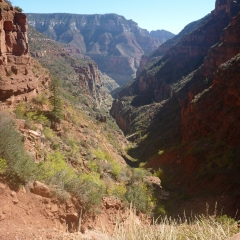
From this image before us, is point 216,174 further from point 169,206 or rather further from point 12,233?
point 12,233

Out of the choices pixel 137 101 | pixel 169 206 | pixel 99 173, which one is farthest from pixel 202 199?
pixel 137 101

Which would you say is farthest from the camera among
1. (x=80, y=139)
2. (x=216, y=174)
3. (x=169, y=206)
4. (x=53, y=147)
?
(x=80, y=139)

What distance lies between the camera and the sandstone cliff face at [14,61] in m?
18.0

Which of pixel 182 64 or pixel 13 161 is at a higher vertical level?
pixel 182 64

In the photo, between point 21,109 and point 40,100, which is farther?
point 40,100

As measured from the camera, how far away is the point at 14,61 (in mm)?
20016

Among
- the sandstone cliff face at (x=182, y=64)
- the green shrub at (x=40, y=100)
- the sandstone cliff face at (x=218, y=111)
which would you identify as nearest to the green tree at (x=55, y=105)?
the green shrub at (x=40, y=100)

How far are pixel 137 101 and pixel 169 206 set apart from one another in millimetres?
68791

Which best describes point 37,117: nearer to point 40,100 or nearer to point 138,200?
point 40,100

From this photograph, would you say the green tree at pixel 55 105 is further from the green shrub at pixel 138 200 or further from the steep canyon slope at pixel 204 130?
the steep canyon slope at pixel 204 130

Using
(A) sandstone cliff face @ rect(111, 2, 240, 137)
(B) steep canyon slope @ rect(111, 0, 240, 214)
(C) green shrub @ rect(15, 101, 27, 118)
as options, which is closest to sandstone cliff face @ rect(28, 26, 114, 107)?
(A) sandstone cliff face @ rect(111, 2, 240, 137)

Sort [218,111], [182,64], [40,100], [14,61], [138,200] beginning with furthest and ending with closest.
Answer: [182,64], [218,111], [14,61], [40,100], [138,200]

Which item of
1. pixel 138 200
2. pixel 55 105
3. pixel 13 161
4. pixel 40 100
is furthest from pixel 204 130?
pixel 13 161

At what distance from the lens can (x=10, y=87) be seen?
58.4 feet
